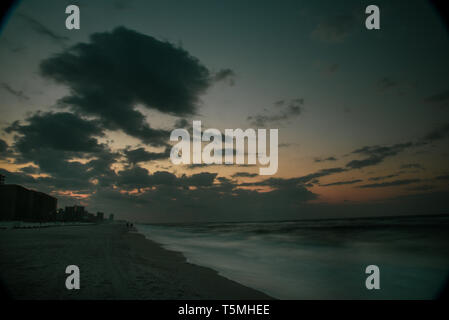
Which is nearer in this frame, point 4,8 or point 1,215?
point 4,8

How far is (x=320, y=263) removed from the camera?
48.9 ft

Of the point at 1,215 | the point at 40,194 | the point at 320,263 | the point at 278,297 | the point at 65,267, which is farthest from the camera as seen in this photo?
the point at 40,194

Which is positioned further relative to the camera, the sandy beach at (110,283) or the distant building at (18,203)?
the distant building at (18,203)

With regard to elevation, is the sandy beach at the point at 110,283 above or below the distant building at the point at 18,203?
above

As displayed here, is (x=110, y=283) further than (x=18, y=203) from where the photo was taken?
No

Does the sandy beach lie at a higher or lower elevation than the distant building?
higher

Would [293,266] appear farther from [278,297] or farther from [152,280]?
[152,280]

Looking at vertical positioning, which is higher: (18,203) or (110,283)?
(110,283)

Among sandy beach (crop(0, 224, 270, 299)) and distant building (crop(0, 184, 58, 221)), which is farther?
distant building (crop(0, 184, 58, 221))

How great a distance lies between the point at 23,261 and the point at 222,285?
826 centimetres
